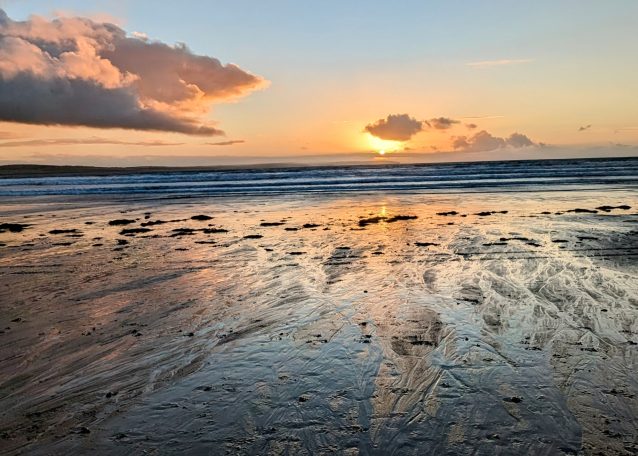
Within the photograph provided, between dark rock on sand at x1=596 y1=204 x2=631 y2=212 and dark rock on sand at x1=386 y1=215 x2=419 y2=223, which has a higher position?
dark rock on sand at x1=386 y1=215 x2=419 y2=223

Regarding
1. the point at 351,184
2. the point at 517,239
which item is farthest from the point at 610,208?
the point at 351,184

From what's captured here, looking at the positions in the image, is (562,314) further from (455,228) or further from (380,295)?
(455,228)

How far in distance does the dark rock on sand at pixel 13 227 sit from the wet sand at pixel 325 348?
5.47 metres

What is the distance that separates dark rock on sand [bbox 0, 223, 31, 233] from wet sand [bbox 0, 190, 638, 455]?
18.0 feet

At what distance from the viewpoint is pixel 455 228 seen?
679 inches

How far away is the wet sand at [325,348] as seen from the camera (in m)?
4.48

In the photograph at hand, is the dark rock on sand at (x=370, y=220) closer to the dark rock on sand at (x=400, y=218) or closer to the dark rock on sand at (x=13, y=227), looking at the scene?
the dark rock on sand at (x=400, y=218)

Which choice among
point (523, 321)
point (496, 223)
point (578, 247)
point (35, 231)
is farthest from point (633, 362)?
point (35, 231)

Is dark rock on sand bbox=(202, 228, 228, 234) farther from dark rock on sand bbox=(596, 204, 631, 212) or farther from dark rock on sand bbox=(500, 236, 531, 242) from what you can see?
dark rock on sand bbox=(596, 204, 631, 212)

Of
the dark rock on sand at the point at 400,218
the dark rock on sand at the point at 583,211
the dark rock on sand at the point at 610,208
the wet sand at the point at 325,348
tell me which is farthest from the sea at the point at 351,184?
the wet sand at the point at 325,348

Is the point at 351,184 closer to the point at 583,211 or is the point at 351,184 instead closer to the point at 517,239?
the point at 583,211

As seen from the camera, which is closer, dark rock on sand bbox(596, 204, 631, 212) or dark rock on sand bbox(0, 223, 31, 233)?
dark rock on sand bbox(0, 223, 31, 233)

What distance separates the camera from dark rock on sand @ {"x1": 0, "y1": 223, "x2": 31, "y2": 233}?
19177mm

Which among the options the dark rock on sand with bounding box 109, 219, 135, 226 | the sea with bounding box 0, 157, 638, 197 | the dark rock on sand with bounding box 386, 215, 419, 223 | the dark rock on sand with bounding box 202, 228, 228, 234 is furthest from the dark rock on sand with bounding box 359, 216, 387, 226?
the sea with bounding box 0, 157, 638, 197
